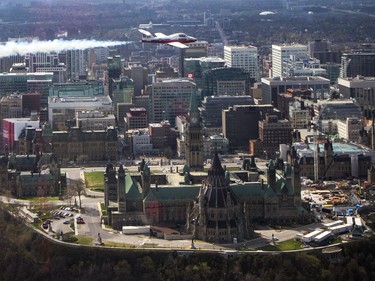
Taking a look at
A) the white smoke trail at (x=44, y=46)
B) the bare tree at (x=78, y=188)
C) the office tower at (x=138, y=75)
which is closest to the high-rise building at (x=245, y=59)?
the office tower at (x=138, y=75)

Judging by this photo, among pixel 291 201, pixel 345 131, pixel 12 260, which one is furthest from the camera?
pixel 345 131

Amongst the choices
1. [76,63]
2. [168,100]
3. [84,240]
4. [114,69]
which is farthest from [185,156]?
[76,63]

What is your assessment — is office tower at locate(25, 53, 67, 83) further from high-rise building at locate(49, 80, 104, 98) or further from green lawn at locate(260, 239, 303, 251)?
green lawn at locate(260, 239, 303, 251)

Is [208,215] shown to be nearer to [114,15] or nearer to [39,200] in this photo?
[39,200]

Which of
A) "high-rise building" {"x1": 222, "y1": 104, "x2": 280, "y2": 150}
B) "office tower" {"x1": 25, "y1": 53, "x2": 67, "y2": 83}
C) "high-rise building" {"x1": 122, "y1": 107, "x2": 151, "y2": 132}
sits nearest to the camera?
"high-rise building" {"x1": 222, "y1": 104, "x2": 280, "y2": 150}

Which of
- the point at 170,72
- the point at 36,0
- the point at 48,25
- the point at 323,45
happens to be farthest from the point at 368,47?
the point at 36,0

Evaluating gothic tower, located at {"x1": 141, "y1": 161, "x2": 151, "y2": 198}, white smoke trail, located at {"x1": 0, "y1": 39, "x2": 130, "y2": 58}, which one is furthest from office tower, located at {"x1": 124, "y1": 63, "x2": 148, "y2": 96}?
gothic tower, located at {"x1": 141, "y1": 161, "x2": 151, "y2": 198}
